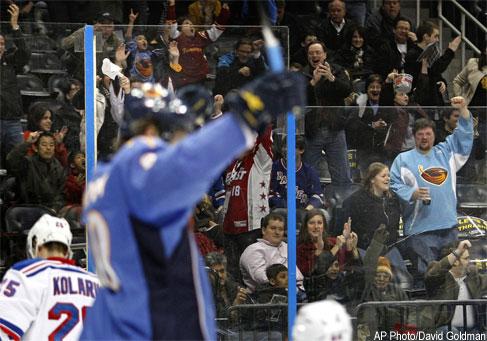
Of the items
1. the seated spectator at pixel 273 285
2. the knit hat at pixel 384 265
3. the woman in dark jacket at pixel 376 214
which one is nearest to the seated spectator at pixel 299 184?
the woman in dark jacket at pixel 376 214

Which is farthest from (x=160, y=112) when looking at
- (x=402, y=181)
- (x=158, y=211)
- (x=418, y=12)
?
(x=418, y=12)

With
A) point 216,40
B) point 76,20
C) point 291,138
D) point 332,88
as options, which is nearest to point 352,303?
point 291,138

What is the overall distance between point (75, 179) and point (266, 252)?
3.52 feet

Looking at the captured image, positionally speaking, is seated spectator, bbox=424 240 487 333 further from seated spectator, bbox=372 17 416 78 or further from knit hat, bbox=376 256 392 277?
seated spectator, bbox=372 17 416 78

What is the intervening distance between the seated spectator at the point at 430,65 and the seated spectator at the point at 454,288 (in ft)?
9.63

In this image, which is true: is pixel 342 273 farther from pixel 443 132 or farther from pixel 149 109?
pixel 149 109

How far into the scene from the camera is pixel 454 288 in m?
7.11

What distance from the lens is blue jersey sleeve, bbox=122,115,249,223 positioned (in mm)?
3621

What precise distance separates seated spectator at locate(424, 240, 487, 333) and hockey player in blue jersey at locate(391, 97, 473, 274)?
6cm

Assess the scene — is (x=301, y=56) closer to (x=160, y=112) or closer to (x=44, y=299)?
(x=44, y=299)

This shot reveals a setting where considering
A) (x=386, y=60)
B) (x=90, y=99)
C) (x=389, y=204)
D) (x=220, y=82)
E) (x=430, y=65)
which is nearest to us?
(x=90, y=99)

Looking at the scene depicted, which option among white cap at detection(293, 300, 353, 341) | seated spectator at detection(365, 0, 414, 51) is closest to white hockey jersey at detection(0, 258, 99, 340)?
white cap at detection(293, 300, 353, 341)

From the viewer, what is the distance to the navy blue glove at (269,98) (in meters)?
3.62

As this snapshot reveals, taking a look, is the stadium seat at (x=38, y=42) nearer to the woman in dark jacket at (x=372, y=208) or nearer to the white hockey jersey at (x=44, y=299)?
the woman in dark jacket at (x=372, y=208)
